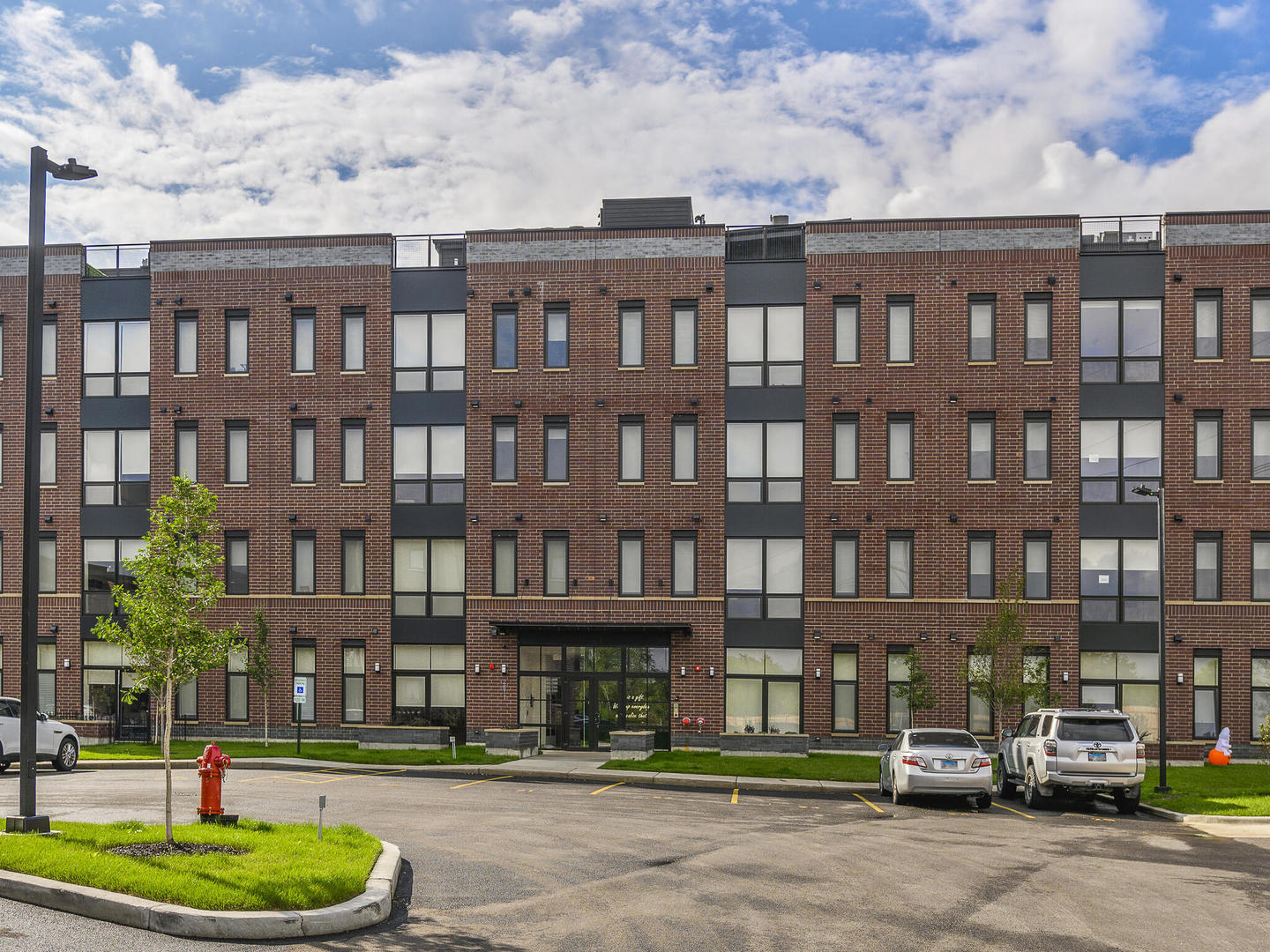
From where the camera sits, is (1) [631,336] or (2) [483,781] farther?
(1) [631,336]

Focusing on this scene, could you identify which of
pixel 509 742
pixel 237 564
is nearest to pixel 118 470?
pixel 237 564

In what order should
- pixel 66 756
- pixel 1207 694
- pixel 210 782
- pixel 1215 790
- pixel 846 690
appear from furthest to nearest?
1. pixel 846 690
2. pixel 1207 694
3. pixel 66 756
4. pixel 1215 790
5. pixel 210 782

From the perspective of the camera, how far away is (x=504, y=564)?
3566 cm

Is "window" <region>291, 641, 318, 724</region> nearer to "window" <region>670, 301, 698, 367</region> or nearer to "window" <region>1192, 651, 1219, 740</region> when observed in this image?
"window" <region>670, 301, 698, 367</region>

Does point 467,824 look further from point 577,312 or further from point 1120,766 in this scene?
point 577,312

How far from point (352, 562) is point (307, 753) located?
7140 millimetres

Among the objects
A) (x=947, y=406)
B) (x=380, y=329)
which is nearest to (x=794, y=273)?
(x=947, y=406)

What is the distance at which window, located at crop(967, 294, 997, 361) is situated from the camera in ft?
113

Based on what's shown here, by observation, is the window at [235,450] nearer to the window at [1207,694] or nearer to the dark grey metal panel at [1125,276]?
the dark grey metal panel at [1125,276]

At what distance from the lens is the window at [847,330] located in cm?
3478

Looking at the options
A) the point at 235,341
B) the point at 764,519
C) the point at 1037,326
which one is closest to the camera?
the point at 1037,326

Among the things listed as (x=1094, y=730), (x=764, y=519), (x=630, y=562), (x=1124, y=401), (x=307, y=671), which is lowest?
(x=307, y=671)

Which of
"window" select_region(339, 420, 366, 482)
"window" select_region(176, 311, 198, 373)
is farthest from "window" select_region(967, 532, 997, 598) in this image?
"window" select_region(176, 311, 198, 373)

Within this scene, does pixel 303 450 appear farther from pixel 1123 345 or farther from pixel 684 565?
pixel 1123 345
